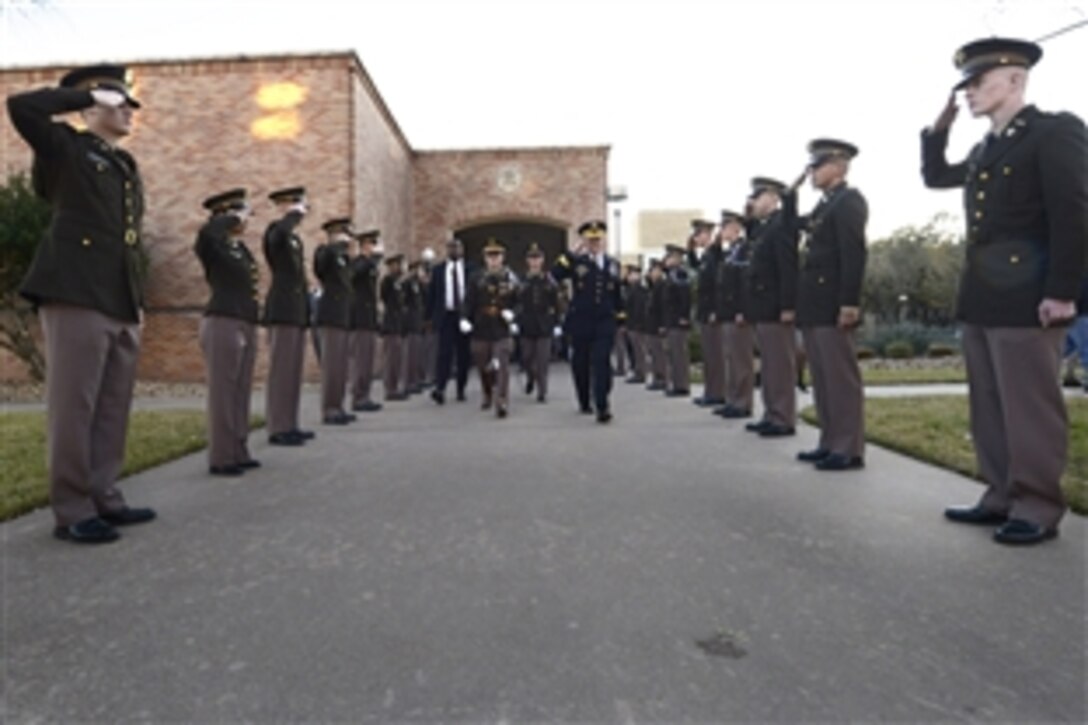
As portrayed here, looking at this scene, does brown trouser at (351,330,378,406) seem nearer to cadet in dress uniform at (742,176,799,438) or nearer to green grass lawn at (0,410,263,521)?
green grass lawn at (0,410,263,521)

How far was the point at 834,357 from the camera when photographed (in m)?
5.68

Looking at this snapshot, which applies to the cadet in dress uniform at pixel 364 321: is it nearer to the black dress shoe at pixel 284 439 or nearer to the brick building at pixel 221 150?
the black dress shoe at pixel 284 439

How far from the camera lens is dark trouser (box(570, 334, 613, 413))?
873 centimetres

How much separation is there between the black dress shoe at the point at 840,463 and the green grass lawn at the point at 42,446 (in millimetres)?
4992

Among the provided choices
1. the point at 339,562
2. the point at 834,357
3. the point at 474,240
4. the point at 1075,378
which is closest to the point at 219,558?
the point at 339,562

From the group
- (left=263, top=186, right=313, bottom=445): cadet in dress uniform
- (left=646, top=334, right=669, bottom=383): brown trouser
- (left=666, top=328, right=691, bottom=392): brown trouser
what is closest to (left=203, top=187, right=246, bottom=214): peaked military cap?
(left=263, top=186, right=313, bottom=445): cadet in dress uniform

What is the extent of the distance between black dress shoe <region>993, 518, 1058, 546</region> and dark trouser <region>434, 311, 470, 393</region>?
8.64 meters

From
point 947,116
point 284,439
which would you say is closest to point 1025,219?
point 947,116

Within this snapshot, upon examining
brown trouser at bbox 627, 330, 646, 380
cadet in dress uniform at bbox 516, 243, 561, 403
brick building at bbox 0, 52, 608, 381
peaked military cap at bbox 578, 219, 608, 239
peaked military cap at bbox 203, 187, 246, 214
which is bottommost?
brown trouser at bbox 627, 330, 646, 380

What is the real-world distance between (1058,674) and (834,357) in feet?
11.9

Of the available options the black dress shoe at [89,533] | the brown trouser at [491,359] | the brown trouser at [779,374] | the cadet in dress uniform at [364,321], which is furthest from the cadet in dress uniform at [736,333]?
the black dress shoe at [89,533]

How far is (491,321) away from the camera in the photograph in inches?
397

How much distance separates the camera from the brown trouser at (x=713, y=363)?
Result: 426 inches

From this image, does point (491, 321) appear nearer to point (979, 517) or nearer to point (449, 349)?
point (449, 349)
